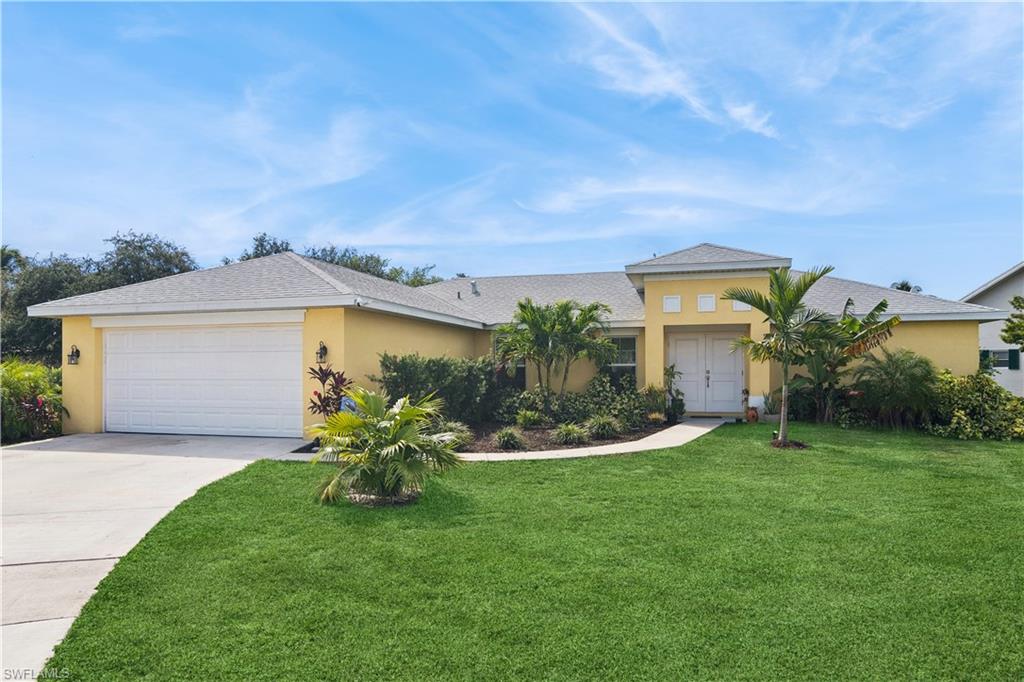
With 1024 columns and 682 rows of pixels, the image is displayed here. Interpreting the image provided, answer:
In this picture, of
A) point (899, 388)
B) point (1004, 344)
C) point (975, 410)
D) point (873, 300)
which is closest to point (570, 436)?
point (899, 388)

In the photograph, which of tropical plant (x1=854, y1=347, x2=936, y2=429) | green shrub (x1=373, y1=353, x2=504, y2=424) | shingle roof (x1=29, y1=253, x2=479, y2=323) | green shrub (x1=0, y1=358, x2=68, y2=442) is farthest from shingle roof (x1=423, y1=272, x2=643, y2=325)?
green shrub (x1=0, y1=358, x2=68, y2=442)

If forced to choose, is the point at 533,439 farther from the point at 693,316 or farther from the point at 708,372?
the point at 708,372

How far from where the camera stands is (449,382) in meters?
12.7

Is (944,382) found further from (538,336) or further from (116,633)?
(116,633)

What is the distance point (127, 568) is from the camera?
16.3ft

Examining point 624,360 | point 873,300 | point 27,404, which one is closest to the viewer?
point 27,404

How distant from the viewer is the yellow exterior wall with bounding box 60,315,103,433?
1333cm

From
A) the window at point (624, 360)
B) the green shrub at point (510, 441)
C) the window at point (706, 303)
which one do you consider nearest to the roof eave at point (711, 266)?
→ the window at point (706, 303)

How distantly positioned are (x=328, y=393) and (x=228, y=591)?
682 centimetres

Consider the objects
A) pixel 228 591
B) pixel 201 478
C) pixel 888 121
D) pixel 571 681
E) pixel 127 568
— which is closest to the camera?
pixel 571 681

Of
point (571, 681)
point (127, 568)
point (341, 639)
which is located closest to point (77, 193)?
point (127, 568)

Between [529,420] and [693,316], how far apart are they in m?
5.13

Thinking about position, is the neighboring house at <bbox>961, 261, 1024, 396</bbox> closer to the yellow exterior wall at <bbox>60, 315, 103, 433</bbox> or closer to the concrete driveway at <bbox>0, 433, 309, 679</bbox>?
the concrete driveway at <bbox>0, 433, 309, 679</bbox>

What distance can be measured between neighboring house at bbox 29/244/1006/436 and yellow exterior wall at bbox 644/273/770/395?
0.09ft
